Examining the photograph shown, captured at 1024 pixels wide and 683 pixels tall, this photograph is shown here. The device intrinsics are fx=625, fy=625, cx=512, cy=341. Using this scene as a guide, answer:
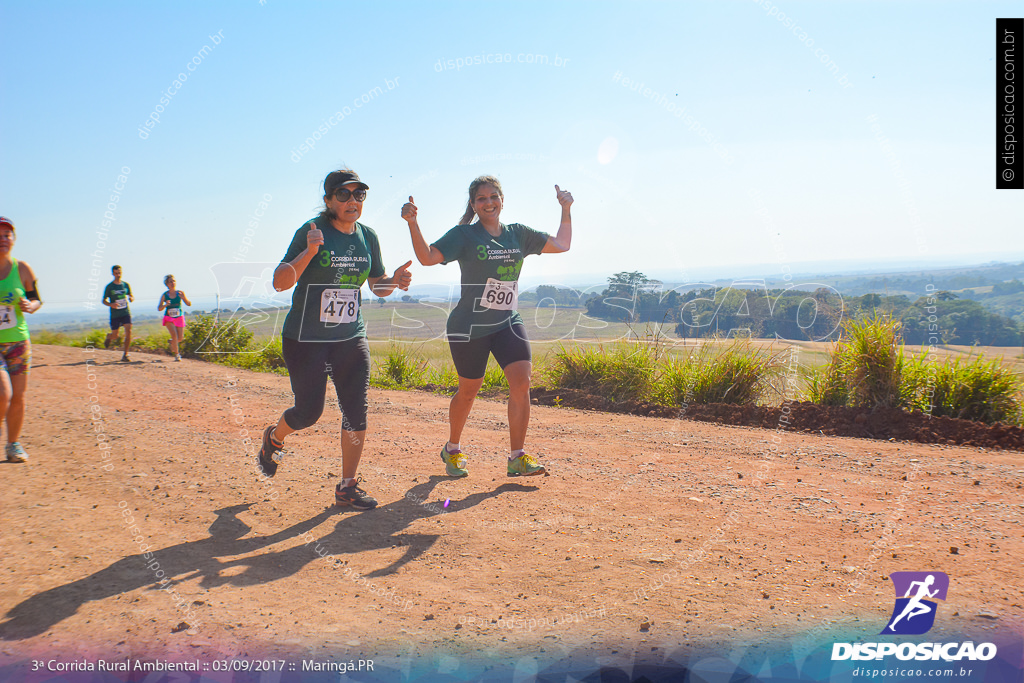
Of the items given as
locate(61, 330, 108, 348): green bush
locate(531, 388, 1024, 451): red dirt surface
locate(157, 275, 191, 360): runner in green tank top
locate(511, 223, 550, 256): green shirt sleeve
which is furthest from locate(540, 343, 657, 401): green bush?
locate(61, 330, 108, 348): green bush

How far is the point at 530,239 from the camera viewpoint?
18.0ft

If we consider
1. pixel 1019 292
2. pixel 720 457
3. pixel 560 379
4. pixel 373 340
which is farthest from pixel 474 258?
pixel 1019 292

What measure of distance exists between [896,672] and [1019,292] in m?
12.4

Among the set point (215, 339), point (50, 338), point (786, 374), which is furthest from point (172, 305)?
point (786, 374)

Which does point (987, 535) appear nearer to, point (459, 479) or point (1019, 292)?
point (459, 479)

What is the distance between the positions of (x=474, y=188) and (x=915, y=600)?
4055 mm

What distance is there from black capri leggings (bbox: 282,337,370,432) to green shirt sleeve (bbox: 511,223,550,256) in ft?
5.50

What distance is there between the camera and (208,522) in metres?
4.40

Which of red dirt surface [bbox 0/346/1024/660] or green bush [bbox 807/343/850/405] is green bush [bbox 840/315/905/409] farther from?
red dirt surface [bbox 0/346/1024/660]

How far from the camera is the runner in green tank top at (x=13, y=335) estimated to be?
5.70 meters

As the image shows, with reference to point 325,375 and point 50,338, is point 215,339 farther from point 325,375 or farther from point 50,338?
point 325,375

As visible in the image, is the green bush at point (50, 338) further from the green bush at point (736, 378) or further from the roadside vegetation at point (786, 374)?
the green bush at point (736, 378)

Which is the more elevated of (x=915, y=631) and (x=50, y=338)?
(x=50, y=338)

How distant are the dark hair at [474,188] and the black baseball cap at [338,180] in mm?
1068
